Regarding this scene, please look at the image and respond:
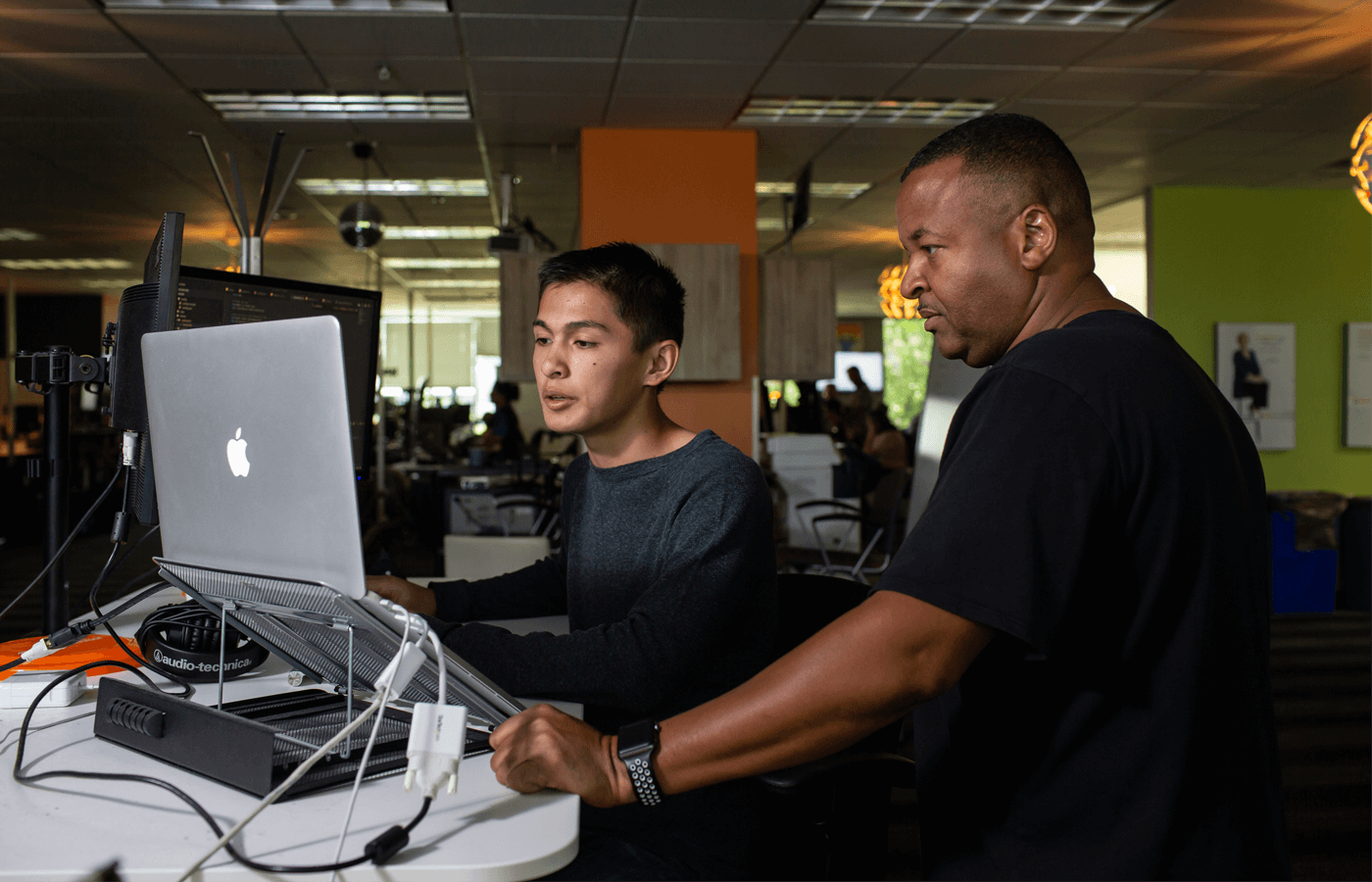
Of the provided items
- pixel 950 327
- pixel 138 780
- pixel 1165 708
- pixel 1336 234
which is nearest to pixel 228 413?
pixel 138 780

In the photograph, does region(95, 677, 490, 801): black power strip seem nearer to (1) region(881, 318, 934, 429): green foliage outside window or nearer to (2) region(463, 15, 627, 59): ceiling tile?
(2) region(463, 15, 627, 59): ceiling tile

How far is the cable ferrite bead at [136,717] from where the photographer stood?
1024mm

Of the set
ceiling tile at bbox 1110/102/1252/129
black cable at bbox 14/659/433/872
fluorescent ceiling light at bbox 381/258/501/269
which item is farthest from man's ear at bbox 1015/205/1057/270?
fluorescent ceiling light at bbox 381/258/501/269

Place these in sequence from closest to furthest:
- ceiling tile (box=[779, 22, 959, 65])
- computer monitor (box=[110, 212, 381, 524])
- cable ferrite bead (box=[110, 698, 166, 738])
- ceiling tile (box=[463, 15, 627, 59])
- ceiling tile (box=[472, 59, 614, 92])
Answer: cable ferrite bead (box=[110, 698, 166, 738]) < computer monitor (box=[110, 212, 381, 524]) < ceiling tile (box=[463, 15, 627, 59]) < ceiling tile (box=[779, 22, 959, 65]) < ceiling tile (box=[472, 59, 614, 92])

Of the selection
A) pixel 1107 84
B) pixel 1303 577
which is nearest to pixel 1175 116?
pixel 1107 84

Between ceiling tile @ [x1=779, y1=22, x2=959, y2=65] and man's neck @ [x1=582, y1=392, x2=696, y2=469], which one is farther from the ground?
ceiling tile @ [x1=779, y1=22, x2=959, y2=65]

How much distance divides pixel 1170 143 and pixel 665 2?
4.35 m

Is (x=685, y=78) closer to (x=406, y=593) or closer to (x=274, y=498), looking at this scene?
(x=406, y=593)

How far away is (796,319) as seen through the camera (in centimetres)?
657

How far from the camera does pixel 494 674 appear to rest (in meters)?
1.25

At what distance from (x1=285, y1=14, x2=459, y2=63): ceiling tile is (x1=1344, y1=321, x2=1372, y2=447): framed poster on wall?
7543 millimetres

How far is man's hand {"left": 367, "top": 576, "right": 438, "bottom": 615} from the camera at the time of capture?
158 cm

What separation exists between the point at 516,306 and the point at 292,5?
7.47 ft

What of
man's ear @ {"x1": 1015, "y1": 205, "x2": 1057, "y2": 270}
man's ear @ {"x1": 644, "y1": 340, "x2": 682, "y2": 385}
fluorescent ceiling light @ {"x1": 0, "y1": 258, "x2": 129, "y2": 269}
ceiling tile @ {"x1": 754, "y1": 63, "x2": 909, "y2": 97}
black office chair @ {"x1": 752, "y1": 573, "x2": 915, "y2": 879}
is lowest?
black office chair @ {"x1": 752, "y1": 573, "x2": 915, "y2": 879}
